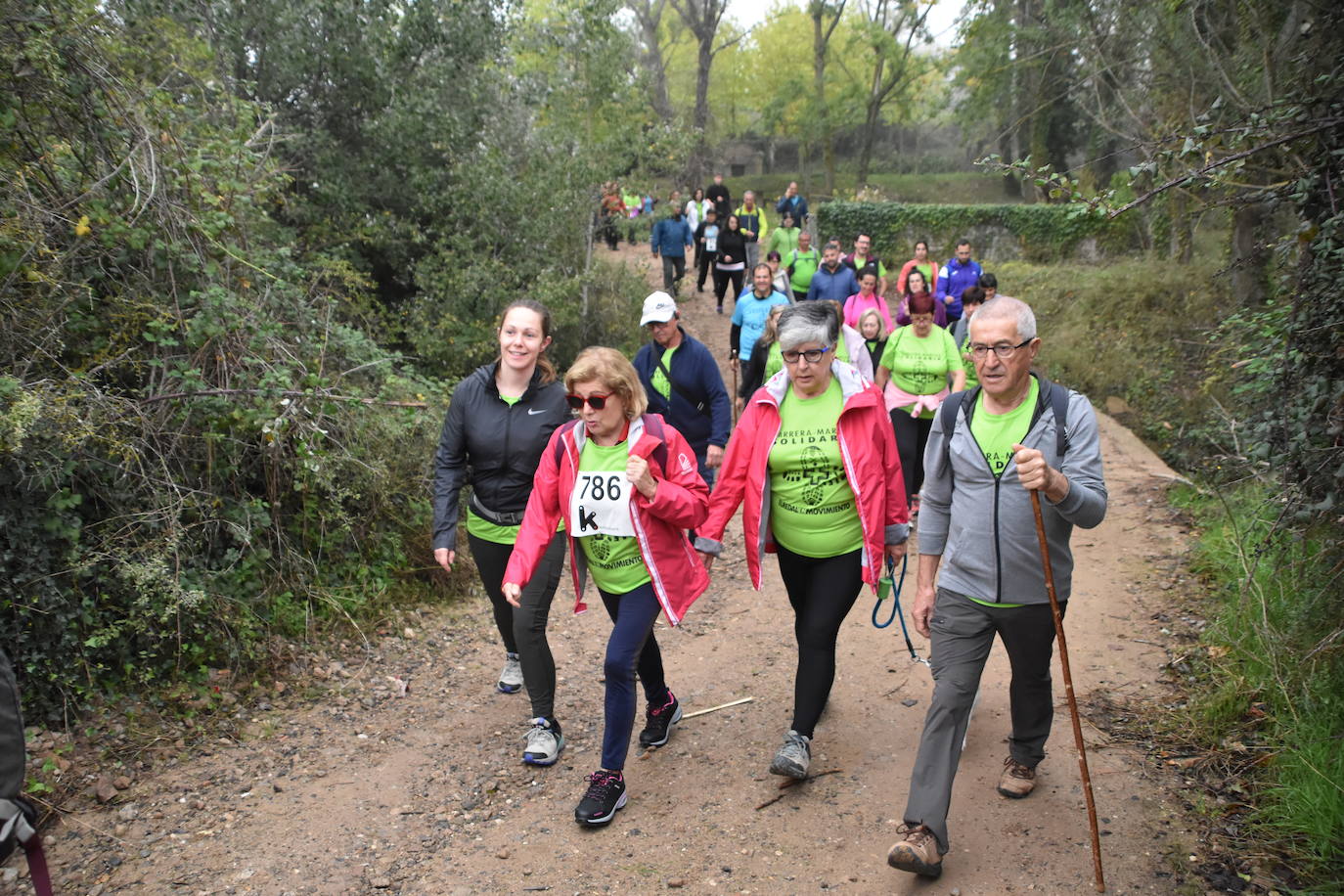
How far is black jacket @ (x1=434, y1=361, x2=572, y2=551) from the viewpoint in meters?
4.59

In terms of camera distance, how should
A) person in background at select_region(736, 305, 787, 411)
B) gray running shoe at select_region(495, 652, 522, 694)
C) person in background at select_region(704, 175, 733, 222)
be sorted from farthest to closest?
person in background at select_region(704, 175, 733, 222) → person in background at select_region(736, 305, 787, 411) → gray running shoe at select_region(495, 652, 522, 694)

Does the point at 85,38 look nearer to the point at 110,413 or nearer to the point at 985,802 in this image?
the point at 110,413

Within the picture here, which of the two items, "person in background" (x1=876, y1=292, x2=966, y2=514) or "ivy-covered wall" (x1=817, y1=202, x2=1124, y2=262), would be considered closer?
"person in background" (x1=876, y1=292, x2=966, y2=514)

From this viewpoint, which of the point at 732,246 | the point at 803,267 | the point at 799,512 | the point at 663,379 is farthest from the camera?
the point at 732,246

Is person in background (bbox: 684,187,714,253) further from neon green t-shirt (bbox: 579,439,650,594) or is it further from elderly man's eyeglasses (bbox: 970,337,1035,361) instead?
elderly man's eyeglasses (bbox: 970,337,1035,361)

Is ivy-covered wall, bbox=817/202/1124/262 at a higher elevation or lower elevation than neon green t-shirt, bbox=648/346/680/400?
higher

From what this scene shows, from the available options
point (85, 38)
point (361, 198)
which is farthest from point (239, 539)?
point (361, 198)

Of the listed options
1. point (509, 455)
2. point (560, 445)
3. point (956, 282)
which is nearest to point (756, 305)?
point (956, 282)

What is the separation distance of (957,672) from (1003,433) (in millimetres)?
904

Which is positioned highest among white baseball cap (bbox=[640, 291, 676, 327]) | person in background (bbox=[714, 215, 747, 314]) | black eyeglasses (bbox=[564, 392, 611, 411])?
person in background (bbox=[714, 215, 747, 314])

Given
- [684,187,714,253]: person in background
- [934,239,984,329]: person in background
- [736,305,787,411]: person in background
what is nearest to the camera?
[736,305,787,411]: person in background

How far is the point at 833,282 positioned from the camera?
12.0 meters

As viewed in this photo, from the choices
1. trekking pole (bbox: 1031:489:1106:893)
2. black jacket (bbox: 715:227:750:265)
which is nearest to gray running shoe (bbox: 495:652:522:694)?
trekking pole (bbox: 1031:489:1106:893)

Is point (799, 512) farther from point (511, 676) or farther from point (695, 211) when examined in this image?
point (695, 211)
